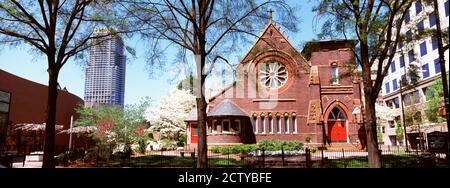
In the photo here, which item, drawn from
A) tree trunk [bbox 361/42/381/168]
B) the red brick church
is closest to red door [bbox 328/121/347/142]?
the red brick church

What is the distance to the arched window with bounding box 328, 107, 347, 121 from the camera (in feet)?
111

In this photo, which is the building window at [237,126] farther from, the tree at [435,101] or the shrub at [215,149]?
the tree at [435,101]

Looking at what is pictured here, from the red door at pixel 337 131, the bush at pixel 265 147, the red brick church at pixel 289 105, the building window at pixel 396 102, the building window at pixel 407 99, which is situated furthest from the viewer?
the building window at pixel 396 102

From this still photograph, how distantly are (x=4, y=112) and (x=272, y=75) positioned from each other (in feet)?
85.4

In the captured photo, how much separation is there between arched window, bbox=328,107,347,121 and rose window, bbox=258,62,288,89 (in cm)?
619

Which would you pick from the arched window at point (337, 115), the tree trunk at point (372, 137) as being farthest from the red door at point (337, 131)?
the tree trunk at point (372, 137)

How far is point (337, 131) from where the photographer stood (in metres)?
33.6

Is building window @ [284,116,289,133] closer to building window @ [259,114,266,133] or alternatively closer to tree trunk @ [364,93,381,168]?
building window @ [259,114,266,133]

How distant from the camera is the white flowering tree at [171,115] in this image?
4591 cm

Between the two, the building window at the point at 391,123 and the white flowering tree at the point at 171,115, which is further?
the building window at the point at 391,123

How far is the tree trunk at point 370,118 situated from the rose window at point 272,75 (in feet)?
73.2

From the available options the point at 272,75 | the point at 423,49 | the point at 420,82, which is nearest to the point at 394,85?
the point at 423,49
